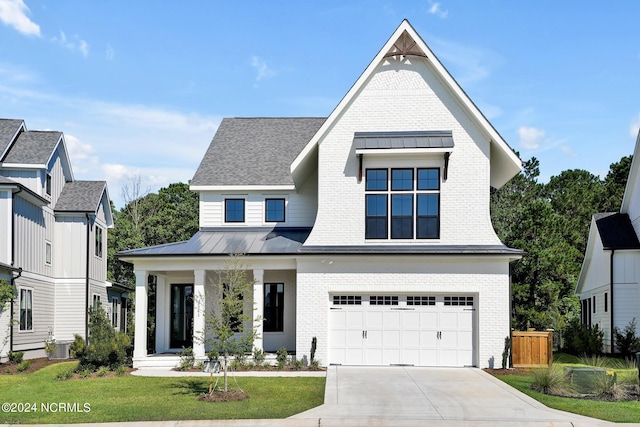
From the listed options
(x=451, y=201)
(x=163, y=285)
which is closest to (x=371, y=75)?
(x=451, y=201)

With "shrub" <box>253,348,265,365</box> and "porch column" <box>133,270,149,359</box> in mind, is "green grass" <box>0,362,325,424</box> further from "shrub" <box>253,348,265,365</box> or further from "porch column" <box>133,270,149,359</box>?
"porch column" <box>133,270,149,359</box>

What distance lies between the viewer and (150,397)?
17.5 meters

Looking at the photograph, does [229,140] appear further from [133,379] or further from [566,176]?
[566,176]

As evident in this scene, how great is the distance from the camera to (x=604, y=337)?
32500mm

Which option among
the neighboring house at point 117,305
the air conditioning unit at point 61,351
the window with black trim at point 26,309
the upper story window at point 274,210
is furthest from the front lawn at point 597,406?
the neighboring house at point 117,305

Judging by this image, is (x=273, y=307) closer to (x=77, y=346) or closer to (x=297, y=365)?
(x=297, y=365)

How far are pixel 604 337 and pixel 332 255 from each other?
1555 cm

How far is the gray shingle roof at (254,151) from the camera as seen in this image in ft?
96.8

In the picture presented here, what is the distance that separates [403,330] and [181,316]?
9498 millimetres

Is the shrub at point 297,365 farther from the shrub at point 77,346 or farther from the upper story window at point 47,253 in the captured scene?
the upper story window at point 47,253

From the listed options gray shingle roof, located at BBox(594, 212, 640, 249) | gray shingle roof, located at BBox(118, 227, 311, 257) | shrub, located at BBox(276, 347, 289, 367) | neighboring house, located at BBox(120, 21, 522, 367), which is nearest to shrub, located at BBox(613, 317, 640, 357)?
gray shingle roof, located at BBox(594, 212, 640, 249)

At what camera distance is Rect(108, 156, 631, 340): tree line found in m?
38.2

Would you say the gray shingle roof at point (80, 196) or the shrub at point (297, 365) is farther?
the gray shingle roof at point (80, 196)

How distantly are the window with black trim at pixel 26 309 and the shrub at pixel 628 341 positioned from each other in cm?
2539
